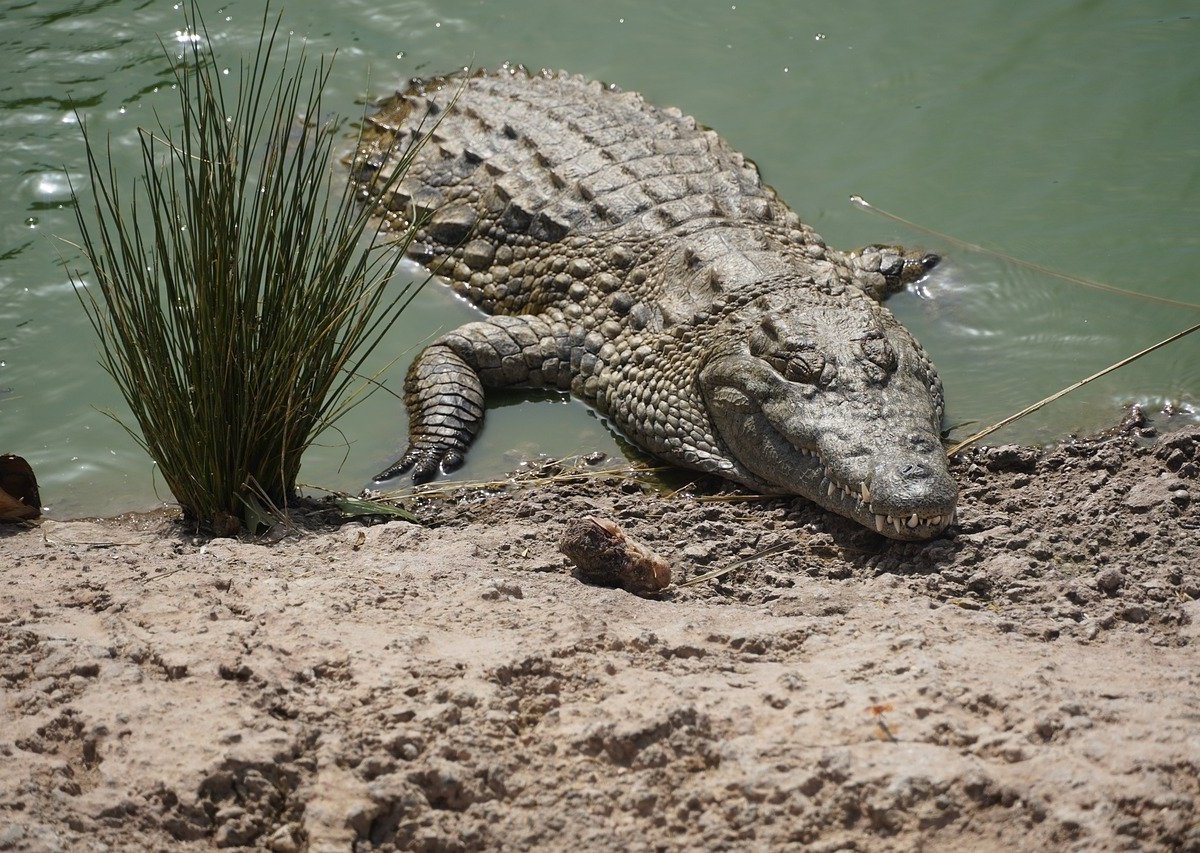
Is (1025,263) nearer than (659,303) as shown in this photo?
No

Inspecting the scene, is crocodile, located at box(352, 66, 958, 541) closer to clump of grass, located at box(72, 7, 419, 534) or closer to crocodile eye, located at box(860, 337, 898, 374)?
crocodile eye, located at box(860, 337, 898, 374)

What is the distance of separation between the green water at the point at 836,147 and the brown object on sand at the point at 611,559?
1.76m

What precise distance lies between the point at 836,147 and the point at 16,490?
537 cm

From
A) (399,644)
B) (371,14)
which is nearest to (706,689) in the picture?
(399,644)

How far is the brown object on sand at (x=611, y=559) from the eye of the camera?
423 cm

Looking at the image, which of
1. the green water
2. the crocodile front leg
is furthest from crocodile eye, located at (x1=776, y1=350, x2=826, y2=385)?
the crocodile front leg

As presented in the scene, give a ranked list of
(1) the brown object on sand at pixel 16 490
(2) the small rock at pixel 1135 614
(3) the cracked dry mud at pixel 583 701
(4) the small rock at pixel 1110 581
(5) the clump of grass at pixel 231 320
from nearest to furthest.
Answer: (3) the cracked dry mud at pixel 583 701, (2) the small rock at pixel 1135 614, (4) the small rock at pixel 1110 581, (5) the clump of grass at pixel 231 320, (1) the brown object on sand at pixel 16 490

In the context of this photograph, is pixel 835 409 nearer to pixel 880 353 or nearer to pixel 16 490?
pixel 880 353

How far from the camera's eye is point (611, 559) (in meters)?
4.23

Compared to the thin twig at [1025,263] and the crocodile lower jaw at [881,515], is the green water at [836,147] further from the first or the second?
the crocodile lower jaw at [881,515]

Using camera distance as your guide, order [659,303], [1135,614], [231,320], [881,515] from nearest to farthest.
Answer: [1135,614]
[231,320]
[881,515]
[659,303]

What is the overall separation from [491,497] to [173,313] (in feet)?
5.60

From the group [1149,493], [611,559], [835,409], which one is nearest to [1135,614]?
[1149,493]

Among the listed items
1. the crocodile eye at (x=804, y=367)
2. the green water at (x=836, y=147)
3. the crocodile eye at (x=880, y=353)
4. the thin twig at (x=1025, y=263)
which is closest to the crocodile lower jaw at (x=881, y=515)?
the crocodile eye at (x=804, y=367)
